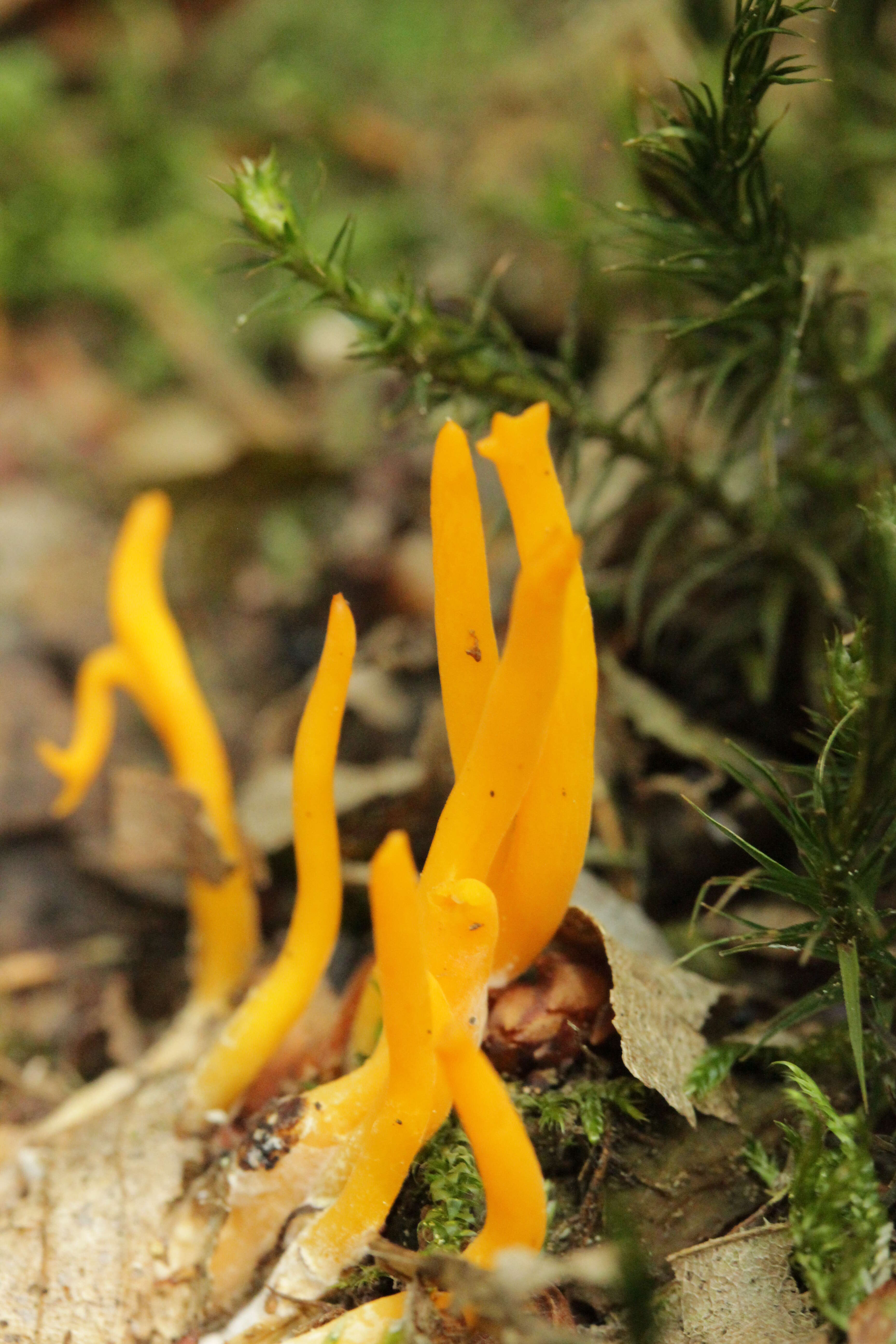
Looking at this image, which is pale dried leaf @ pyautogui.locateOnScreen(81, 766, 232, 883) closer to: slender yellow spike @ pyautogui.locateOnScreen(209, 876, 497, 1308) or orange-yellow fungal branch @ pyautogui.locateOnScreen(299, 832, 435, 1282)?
slender yellow spike @ pyautogui.locateOnScreen(209, 876, 497, 1308)

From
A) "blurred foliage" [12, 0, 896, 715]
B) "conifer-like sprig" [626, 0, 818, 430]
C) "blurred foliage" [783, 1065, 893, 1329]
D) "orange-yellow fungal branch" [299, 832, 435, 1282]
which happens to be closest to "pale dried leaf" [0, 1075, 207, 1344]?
"orange-yellow fungal branch" [299, 832, 435, 1282]

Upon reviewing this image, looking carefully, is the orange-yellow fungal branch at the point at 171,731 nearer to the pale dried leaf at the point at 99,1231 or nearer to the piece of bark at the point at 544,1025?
the pale dried leaf at the point at 99,1231

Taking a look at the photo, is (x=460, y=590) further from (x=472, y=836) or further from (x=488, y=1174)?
(x=488, y=1174)

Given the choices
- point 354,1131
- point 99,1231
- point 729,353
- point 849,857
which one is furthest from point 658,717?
point 99,1231

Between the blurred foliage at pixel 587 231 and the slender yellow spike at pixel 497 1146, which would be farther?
the blurred foliage at pixel 587 231

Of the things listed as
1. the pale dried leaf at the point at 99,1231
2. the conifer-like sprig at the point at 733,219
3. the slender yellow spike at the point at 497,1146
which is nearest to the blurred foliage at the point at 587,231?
the conifer-like sprig at the point at 733,219

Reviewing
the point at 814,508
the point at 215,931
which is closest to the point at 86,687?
the point at 215,931
